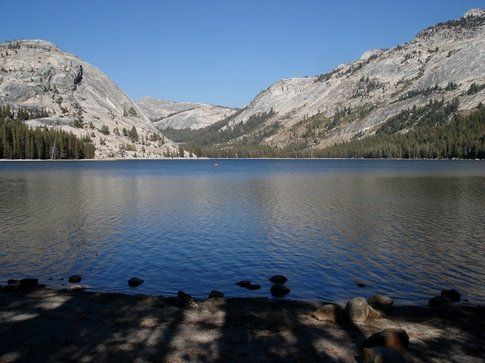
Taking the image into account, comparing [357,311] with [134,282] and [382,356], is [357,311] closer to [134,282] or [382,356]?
[382,356]

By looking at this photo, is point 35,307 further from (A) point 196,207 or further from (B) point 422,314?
(A) point 196,207

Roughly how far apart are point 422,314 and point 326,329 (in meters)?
6.78

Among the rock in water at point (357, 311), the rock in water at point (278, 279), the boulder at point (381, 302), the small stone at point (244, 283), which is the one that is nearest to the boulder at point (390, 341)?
the rock in water at point (357, 311)

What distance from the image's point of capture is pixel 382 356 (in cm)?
1484

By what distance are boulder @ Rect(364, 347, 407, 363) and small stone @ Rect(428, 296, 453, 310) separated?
10.7 m

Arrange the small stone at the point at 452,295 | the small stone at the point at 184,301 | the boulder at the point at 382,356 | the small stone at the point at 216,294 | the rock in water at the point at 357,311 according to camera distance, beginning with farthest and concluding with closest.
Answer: the small stone at the point at 452,295, the small stone at the point at 216,294, the small stone at the point at 184,301, the rock in water at the point at 357,311, the boulder at the point at 382,356

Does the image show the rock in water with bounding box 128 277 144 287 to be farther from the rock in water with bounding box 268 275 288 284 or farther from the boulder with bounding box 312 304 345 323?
the boulder with bounding box 312 304 345 323

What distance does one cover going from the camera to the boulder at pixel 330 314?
2072 cm

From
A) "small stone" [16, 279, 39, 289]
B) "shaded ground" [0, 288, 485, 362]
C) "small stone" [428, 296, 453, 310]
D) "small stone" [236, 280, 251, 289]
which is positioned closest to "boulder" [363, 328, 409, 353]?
"shaded ground" [0, 288, 485, 362]

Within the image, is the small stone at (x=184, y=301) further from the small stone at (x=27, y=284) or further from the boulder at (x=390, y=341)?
the small stone at (x=27, y=284)

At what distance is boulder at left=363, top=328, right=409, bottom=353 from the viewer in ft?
56.0

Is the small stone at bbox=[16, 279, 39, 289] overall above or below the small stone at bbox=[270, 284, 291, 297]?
→ above

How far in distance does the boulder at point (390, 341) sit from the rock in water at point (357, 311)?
10.4ft

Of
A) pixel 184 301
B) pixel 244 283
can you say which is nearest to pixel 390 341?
pixel 184 301
